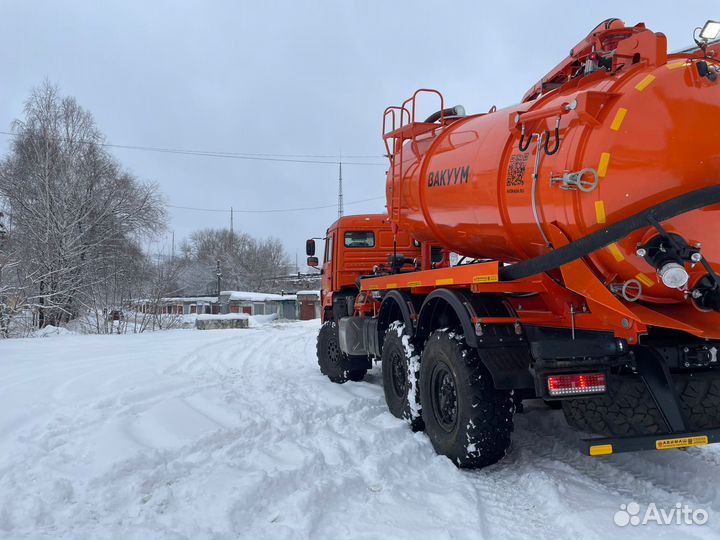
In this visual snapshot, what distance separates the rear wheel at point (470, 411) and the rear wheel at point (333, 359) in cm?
389

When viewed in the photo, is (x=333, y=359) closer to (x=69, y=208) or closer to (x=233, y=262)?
(x=69, y=208)

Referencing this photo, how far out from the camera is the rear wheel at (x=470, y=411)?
4141 millimetres

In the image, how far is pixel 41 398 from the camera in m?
6.15

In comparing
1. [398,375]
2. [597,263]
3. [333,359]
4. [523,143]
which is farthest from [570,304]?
[333,359]

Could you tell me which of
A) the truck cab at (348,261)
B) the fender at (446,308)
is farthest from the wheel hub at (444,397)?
the truck cab at (348,261)

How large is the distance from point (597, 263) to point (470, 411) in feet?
4.73

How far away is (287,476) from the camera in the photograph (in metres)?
3.88

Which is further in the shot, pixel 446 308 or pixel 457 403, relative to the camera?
pixel 446 308

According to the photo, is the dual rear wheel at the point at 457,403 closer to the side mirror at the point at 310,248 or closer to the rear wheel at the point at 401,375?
the rear wheel at the point at 401,375

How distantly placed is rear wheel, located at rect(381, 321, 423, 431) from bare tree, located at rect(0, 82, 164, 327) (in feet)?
56.6

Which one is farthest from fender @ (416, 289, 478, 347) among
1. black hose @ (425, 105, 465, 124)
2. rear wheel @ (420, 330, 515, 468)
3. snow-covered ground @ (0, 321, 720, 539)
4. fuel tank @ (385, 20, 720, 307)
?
black hose @ (425, 105, 465, 124)

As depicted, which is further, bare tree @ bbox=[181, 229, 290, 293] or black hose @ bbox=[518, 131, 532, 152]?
bare tree @ bbox=[181, 229, 290, 293]

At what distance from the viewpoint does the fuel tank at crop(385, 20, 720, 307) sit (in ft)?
11.0

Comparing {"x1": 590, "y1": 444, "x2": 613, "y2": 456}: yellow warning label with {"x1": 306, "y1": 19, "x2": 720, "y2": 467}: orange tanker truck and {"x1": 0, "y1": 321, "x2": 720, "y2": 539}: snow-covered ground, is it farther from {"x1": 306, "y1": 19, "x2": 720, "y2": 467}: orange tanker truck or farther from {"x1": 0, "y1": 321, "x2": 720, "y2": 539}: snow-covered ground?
{"x1": 0, "y1": 321, "x2": 720, "y2": 539}: snow-covered ground
